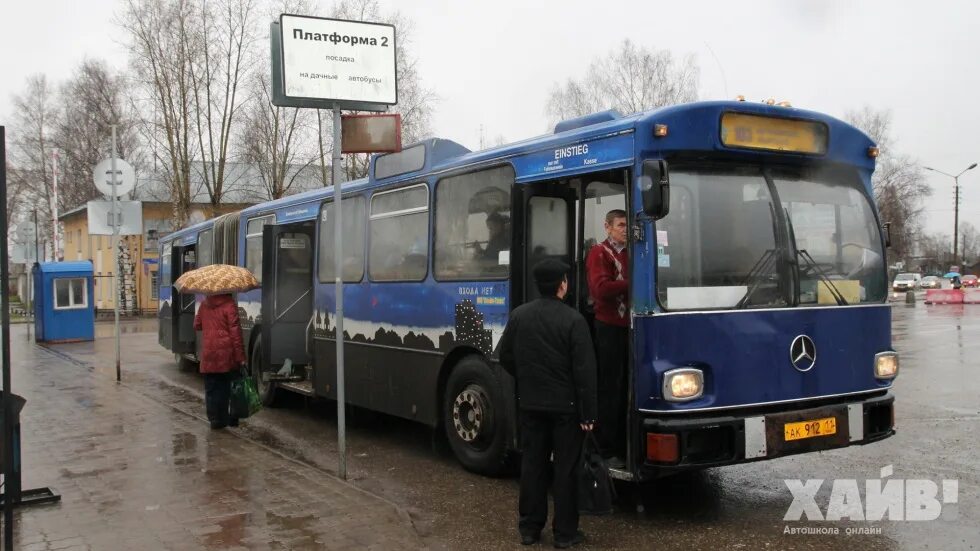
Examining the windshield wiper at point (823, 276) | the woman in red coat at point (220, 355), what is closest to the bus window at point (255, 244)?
the woman in red coat at point (220, 355)

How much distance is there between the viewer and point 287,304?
11273 millimetres

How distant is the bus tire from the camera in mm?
7188

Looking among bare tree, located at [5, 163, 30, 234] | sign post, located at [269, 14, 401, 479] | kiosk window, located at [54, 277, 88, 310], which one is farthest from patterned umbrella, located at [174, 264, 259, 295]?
bare tree, located at [5, 163, 30, 234]

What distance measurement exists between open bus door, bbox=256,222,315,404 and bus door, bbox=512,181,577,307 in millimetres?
4623

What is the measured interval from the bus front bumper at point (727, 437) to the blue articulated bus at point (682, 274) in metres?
0.01

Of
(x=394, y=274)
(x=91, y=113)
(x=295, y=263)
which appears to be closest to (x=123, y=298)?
(x=91, y=113)

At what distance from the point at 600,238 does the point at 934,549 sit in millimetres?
3110

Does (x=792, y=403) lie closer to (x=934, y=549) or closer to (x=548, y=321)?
(x=934, y=549)

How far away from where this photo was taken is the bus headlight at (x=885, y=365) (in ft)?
21.3

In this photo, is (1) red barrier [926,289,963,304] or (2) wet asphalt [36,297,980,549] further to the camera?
(1) red barrier [926,289,963,304]

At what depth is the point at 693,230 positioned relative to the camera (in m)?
5.90

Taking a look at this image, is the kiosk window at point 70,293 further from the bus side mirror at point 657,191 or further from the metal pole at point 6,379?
the bus side mirror at point 657,191

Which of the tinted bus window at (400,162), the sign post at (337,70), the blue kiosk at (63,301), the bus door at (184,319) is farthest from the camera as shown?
the blue kiosk at (63,301)

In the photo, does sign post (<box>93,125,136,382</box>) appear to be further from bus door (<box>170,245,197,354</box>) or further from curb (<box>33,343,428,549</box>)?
curb (<box>33,343,428,549</box>)
